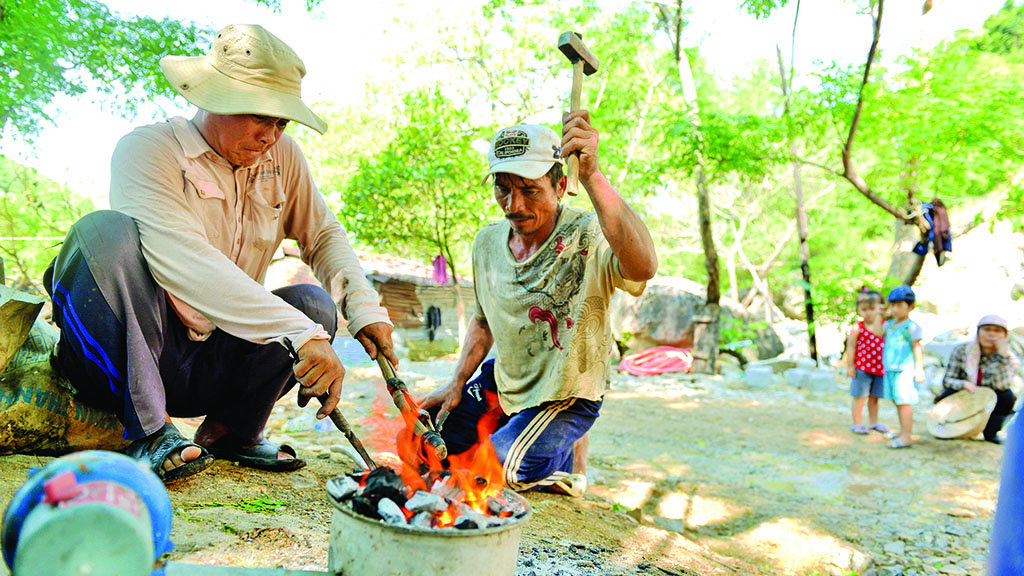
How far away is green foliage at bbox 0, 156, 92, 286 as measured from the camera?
216 inches

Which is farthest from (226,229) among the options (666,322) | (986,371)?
(666,322)

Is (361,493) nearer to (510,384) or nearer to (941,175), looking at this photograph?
(510,384)

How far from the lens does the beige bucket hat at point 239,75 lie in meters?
2.24

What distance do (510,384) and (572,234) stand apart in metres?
0.81

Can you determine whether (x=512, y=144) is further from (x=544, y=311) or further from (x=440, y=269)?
(x=440, y=269)

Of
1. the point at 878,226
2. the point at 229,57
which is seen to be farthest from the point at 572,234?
the point at 878,226

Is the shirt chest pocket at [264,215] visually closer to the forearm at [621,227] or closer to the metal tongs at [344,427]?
the metal tongs at [344,427]

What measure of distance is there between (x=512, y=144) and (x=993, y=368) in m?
5.57

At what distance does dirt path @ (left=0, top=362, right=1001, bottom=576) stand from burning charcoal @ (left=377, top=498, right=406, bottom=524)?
435 millimetres

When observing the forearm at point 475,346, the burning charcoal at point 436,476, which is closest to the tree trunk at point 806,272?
the forearm at point 475,346

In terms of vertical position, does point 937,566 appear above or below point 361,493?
below

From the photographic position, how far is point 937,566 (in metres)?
3.17

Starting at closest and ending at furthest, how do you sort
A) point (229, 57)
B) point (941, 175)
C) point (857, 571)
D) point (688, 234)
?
point (229, 57) < point (857, 571) < point (941, 175) < point (688, 234)

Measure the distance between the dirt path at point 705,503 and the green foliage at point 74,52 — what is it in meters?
2.78
